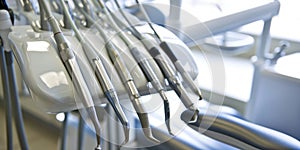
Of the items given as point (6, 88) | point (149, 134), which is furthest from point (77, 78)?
point (6, 88)

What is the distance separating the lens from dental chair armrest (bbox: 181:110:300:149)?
0.67 m

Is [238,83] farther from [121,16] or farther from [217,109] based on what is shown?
[121,16]

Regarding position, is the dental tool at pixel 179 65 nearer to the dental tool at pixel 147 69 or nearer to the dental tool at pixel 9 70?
the dental tool at pixel 147 69

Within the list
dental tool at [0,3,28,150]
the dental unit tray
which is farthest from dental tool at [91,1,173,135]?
dental tool at [0,3,28,150]

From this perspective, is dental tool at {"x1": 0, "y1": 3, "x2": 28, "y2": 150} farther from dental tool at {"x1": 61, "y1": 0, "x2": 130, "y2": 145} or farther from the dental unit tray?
dental tool at {"x1": 61, "y1": 0, "x2": 130, "y2": 145}

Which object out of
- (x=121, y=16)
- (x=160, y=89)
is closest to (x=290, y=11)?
(x=121, y=16)

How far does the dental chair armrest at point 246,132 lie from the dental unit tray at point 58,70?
13 centimetres

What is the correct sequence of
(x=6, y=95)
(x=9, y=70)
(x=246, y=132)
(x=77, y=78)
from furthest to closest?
(x=6, y=95), (x=9, y=70), (x=246, y=132), (x=77, y=78)

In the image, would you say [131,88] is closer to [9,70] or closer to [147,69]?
[147,69]

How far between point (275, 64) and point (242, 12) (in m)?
0.36

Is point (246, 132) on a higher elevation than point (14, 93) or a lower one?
lower

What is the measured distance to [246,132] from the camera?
725 millimetres

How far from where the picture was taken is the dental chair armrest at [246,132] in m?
0.67

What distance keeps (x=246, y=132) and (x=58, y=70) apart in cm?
44
